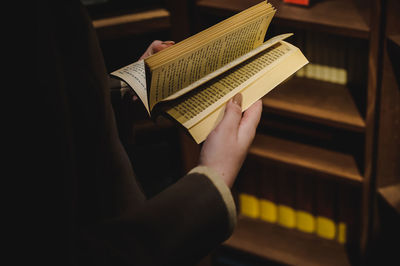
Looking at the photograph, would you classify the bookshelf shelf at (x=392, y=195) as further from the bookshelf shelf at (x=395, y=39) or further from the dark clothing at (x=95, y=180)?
the dark clothing at (x=95, y=180)

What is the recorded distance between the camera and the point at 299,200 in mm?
1941

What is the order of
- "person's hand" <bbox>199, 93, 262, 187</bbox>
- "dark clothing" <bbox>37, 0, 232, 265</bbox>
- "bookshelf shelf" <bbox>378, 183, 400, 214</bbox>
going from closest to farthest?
1. "dark clothing" <bbox>37, 0, 232, 265</bbox>
2. "person's hand" <bbox>199, 93, 262, 187</bbox>
3. "bookshelf shelf" <bbox>378, 183, 400, 214</bbox>

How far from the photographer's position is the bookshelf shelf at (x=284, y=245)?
6.33 feet

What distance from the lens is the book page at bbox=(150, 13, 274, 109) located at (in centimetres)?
89

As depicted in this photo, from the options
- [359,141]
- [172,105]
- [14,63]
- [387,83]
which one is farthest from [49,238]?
[359,141]

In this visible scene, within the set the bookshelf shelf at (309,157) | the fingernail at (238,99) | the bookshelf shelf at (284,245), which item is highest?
the fingernail at (238,99)

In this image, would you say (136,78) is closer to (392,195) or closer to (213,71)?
(213,71)

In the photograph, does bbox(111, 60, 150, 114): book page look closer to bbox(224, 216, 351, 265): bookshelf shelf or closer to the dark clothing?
the dark clothing

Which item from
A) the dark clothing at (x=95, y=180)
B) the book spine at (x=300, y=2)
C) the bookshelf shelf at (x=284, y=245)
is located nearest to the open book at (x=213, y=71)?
the dark clothing at (x=95, y=180)

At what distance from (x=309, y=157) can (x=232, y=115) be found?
96cm

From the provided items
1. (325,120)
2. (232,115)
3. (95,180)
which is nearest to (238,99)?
(232,115)

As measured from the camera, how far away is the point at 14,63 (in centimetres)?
60

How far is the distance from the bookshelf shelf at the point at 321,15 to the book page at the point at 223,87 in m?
0.42

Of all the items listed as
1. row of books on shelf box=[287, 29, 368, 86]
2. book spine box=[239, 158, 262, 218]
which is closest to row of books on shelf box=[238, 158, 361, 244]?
book spine box=[239, 158, 262, 218]
